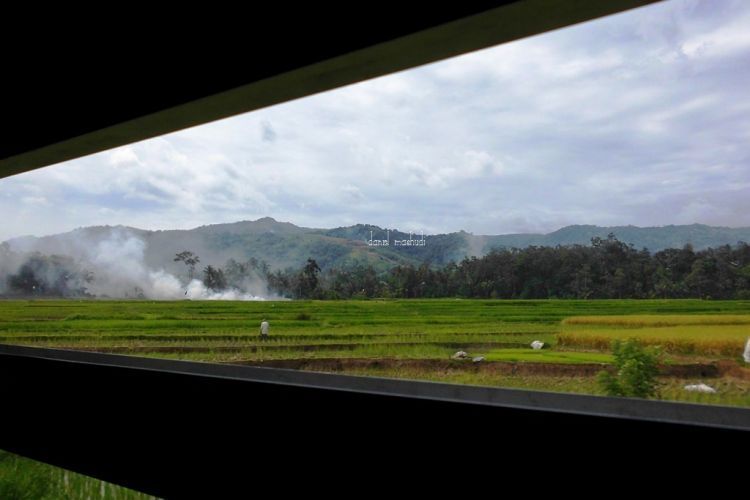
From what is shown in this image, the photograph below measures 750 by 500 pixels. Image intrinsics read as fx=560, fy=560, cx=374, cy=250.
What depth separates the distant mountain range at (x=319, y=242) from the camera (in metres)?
2.12

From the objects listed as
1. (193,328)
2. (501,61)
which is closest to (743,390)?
(501,61)

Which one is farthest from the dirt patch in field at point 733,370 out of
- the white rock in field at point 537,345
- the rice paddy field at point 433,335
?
the white rock in field at point 537,345

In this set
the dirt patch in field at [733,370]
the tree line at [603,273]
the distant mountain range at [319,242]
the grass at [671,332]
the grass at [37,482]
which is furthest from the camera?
the grass at [37,482]

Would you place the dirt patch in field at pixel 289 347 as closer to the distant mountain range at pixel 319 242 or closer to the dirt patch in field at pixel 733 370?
the distant mountain range at pixel 319 242

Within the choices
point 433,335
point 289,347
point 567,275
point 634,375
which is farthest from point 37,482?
point 634,375

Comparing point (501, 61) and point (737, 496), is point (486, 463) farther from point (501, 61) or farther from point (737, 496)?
point (501, 61)

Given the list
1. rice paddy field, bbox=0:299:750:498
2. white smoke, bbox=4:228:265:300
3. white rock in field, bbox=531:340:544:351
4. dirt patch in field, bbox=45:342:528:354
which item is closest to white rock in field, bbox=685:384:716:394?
rice paddy field, bbox=0:299:750:498

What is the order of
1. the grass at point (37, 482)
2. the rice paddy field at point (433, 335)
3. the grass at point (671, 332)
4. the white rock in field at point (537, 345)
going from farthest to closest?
1. the grass at point (37, 482)
2. the white rock in field at point (537, 345)
3. the rice paddy field at point (433, 335)
4. the grass at point (671, 332)

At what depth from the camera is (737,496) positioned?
2.52 feet

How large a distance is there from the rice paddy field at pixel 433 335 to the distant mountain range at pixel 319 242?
0.81 ft

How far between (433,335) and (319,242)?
1.10 metres

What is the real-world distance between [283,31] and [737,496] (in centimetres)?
118

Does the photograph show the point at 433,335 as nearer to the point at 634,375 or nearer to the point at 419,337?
the point at 419,337

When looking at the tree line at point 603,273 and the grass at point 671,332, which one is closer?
the grass at point 671,332
